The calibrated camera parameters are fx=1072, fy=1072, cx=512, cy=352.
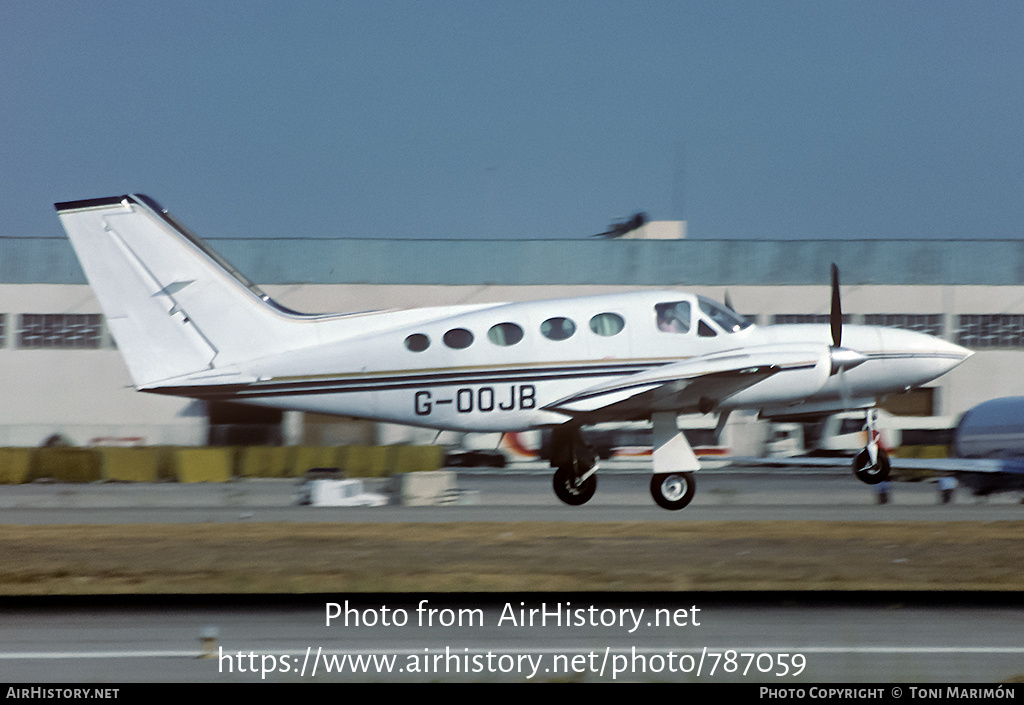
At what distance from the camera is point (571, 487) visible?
15594 mm

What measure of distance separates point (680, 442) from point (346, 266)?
3155 cm

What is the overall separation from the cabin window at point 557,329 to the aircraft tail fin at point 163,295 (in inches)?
147

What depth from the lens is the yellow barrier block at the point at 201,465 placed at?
36.5 metres

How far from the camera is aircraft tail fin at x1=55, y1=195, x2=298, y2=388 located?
51.3 ft

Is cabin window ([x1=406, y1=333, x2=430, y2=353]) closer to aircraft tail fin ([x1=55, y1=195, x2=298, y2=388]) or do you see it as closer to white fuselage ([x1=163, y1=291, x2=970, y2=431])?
white fuselage ([x1=163, y1=291, x2=970, y2=431])

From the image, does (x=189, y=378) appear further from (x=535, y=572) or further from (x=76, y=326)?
(x=76, y=326)

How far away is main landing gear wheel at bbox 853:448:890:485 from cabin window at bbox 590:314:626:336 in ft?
12.6

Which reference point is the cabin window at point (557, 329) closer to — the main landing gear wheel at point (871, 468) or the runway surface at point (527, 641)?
the runway surface at point (527, 641)

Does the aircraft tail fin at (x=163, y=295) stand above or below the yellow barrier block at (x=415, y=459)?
above

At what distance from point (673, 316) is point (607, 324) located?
41.0 inches

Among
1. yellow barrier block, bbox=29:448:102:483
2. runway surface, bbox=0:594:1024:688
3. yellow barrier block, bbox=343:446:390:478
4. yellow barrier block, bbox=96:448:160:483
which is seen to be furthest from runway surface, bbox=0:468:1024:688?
yellow barrier block, bbox=29:448:102:483

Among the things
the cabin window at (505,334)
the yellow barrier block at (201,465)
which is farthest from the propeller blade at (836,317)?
the yellow barrier block at (201,465)

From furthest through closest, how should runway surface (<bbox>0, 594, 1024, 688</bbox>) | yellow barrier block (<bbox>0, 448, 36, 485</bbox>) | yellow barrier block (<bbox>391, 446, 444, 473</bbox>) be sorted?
yellow barrier block (<bbox>0, 448, 36, 485</bbox>) < yellow barrier block (<bbox>391, 446, 444, 473</bbox>) < runway surface (<bbox>0, 594, 1024, 688</bbox>)

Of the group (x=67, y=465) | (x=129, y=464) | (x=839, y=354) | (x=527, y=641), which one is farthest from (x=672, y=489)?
(x=67, y=465)
